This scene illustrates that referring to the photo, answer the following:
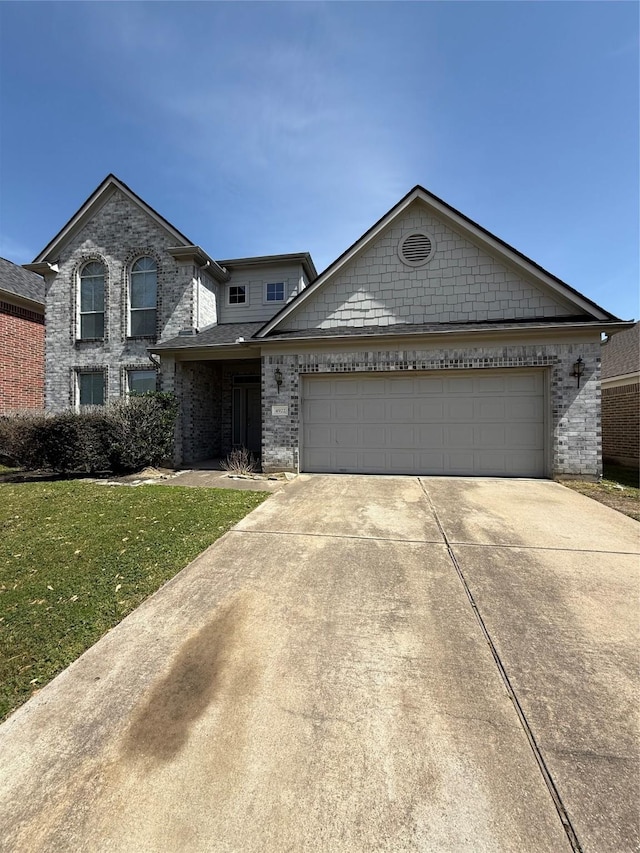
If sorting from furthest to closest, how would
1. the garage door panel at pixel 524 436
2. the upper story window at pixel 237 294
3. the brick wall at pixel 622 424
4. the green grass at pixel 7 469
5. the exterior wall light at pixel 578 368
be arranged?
1. the upper story window at pixel 237 294
2. the brick wall at pixel 622 424
3. the green grass at pixel 7 469
4. the garage door panel at pixel 524 436
5. the exterior wall light at pixel 578 368

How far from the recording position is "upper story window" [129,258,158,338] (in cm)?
1296

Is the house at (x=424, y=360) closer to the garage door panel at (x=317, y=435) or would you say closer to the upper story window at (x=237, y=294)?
the garage door panel at (x=317, y=435)

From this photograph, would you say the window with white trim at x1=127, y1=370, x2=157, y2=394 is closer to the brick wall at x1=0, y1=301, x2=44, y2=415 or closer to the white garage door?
the brick wall at x1=0, y1=301, x2=44, y2=415

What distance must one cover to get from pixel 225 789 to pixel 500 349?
9441mm

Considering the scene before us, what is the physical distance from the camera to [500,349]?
29.8 ft

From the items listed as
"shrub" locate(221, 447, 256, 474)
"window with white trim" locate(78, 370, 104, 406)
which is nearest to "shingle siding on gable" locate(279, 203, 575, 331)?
"shrub" locate(221, 447, 256, 474)

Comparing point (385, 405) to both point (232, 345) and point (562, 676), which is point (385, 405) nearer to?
point (232, 345)

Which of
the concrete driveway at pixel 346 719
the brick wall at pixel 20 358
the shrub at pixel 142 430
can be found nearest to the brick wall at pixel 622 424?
the concrete driveway at pixel 346 719

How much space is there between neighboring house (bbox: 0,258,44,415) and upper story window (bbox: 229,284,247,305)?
767cm

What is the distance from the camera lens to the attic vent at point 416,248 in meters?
9.99

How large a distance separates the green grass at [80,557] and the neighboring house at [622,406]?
11.8m

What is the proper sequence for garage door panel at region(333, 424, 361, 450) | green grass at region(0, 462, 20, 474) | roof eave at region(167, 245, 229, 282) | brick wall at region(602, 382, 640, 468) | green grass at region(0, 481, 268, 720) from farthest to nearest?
1. roof eave at region(167, 245, 229, 282)
2. brick wall at region(602, 382, 640, 468)
3. green grass at region(0, 462, 20, 474)
4. garage door panel at region(333, 424, 361, 450)
5. green grass at region(0, 481, 268, 720)

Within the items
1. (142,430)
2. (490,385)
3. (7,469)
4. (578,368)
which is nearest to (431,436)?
(490,385)

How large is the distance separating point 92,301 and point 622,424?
732 inches
